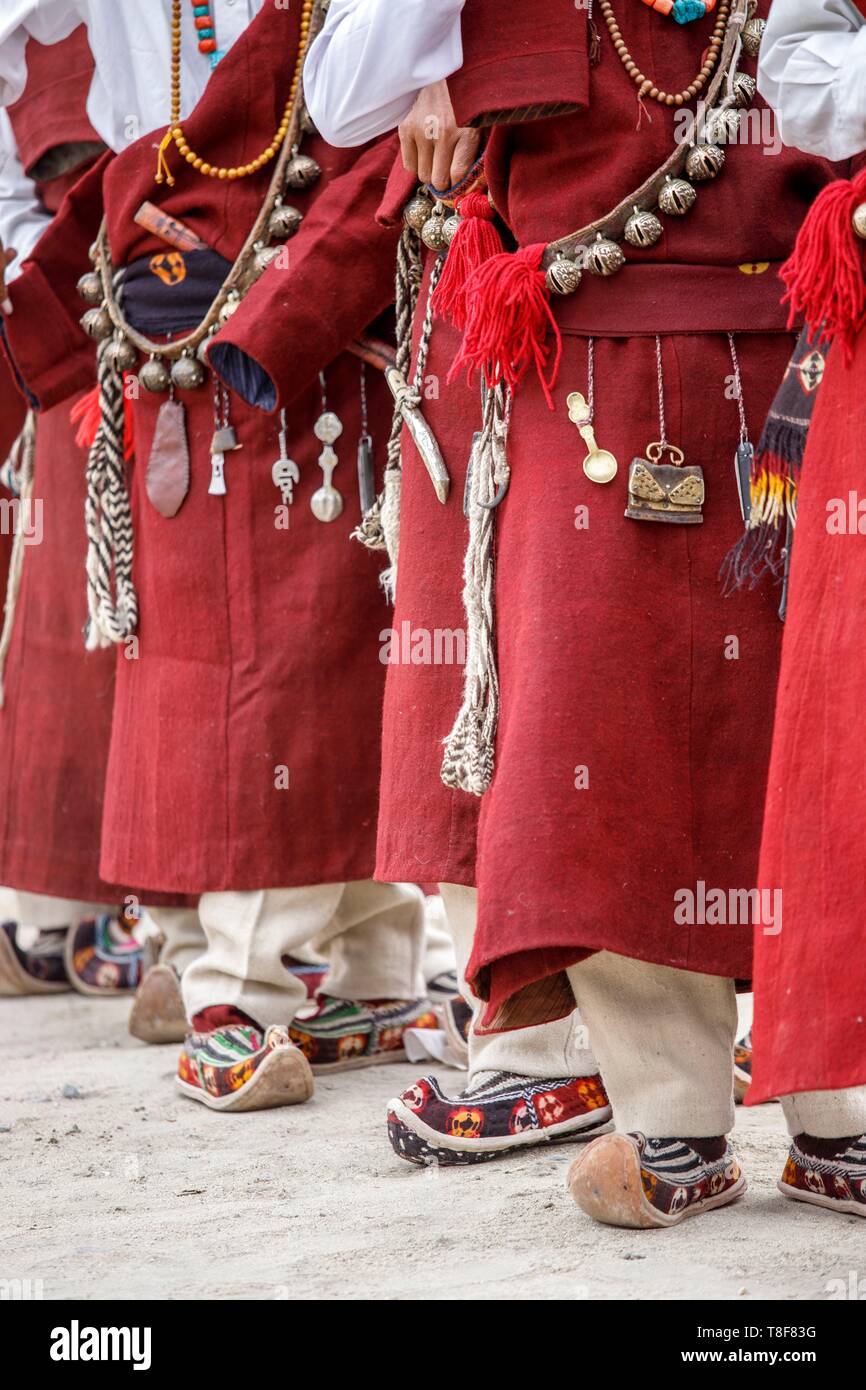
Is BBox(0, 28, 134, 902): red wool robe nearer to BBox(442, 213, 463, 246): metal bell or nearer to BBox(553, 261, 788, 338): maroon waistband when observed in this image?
BBox(442, 213, 463, 246): metal bell

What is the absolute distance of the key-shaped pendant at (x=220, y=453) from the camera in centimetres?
300

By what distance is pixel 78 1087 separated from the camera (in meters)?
3.09

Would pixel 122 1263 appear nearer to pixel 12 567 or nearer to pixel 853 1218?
pixel 853 1218

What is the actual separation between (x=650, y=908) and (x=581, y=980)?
15cm

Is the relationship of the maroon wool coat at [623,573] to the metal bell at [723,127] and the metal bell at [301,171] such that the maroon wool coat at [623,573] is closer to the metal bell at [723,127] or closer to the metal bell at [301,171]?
the metal bell at [723,127]

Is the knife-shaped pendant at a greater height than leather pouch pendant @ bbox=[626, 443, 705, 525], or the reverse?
the knife-shaped pendant

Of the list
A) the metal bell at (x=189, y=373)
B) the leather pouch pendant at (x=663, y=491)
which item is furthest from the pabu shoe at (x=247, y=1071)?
the leather pouch pendant at (x=663, y=491)

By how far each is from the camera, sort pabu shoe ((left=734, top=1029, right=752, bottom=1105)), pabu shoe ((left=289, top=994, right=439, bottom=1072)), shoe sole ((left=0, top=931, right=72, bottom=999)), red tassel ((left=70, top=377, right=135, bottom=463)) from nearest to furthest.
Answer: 1. pabu shoe ((left=734, top=1029, right=752, bottom=1105))
2. pabu shoe ((left=289, top=994, right=439, bottom=1072))
3. red tassel ((left=70, top=377, right=135, bottom=463))
4. shoe sole ((left=0, top=931, right=72, bottom=999))

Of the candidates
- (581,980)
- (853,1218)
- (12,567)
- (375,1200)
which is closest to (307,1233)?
(375,1200)

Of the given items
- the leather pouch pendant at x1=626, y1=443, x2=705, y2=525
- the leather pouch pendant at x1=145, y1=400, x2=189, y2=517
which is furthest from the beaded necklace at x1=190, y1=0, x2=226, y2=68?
the leather pouch pendant at x1=626, y1=443, x2=705, y2=525

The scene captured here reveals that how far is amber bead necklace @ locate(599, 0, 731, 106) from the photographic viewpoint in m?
2.16

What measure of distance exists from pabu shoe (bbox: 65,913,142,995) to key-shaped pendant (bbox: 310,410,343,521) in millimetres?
1577

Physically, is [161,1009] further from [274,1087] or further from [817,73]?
[817,73]

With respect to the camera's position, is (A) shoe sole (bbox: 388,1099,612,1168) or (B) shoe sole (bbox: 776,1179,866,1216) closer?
(B) shoe sole (bbox: 776,1179,866,1216)
